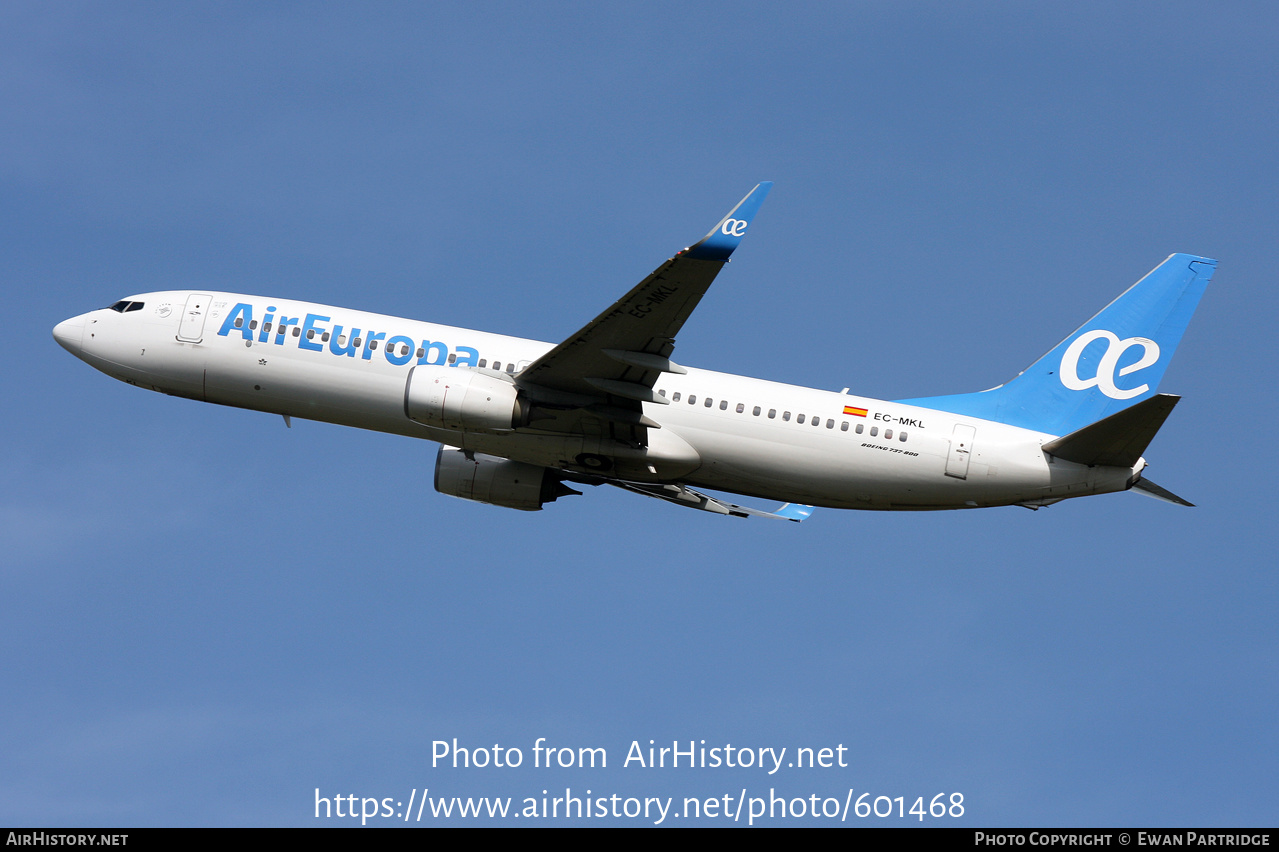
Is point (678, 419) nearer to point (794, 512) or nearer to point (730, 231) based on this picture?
point (794, 512)

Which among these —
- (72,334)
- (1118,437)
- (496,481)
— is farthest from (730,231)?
(72,334)

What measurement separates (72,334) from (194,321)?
4.53m

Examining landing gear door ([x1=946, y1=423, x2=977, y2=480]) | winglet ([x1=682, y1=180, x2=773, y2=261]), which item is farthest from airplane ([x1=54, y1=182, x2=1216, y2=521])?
winglet ([x1=682, y1=180, x2=773, y2=261])

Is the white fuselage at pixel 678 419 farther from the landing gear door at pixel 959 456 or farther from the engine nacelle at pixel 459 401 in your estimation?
the engine nacelle at pixel 459 401

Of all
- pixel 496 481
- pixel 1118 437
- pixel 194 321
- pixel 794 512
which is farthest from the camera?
pixel 794 512

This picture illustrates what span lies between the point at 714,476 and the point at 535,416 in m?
5.30

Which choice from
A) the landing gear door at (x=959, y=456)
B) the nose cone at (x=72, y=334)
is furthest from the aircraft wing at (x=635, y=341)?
the nose cone at (x=72, y=334)

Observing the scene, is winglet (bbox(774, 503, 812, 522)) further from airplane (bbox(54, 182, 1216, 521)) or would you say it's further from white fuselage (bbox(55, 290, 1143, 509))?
white fuselage (bbox(55, 290, 1143, 509))

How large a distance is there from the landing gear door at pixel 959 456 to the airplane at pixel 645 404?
0.13 feet

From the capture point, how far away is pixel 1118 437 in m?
31.8

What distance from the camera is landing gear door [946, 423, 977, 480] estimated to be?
33.9 meters

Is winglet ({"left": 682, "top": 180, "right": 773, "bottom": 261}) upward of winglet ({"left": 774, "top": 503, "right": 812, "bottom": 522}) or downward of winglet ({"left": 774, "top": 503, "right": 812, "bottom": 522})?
→ upward

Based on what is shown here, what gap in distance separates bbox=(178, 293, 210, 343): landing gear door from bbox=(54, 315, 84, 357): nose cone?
12.4 ft

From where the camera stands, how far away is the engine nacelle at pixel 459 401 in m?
32.7
